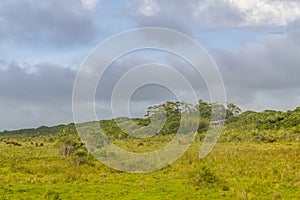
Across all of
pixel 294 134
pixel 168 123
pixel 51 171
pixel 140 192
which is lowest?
pixel 140 192

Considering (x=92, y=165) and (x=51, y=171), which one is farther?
(x=92, y=165)

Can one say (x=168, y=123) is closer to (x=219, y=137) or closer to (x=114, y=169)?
(x=219, y=137)

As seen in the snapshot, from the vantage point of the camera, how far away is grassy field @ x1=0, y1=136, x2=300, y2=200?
1694 centimetres

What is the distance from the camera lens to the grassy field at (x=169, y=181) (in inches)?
667

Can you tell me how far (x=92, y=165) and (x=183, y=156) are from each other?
7098mm

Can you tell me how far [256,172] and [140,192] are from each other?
292 inches

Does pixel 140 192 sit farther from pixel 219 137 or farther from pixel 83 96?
pixel 219 137

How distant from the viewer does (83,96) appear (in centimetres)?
2264

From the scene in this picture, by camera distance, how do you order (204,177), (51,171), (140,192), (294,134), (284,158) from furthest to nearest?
(294,134)
(284,158)
(51,171)
(204,177)
(140,192)

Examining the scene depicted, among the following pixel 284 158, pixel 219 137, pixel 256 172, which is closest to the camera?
pixel 256 172

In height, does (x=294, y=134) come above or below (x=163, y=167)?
above

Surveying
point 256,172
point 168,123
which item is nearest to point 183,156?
point 256,172

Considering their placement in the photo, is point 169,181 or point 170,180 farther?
point 170,180

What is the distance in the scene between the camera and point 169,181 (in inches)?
808
